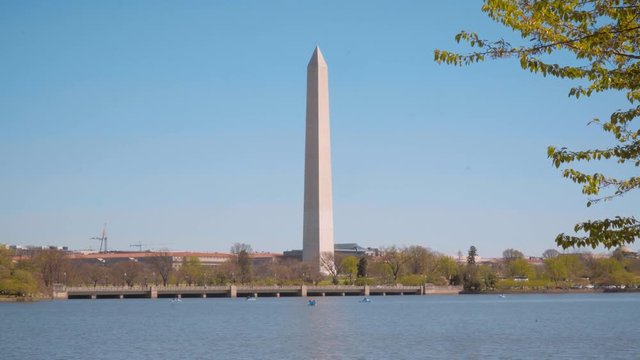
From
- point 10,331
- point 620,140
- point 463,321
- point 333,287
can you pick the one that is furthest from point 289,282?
point 620,140

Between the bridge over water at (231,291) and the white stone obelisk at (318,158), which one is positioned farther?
the bridge over water at (231,291)

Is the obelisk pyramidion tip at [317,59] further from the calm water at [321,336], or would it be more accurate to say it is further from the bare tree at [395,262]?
the bare tree at [395,262]

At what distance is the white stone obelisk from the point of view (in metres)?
101

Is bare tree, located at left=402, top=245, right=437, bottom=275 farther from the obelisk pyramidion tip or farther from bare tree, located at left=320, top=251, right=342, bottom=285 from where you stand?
the obelisk pyramidion tip

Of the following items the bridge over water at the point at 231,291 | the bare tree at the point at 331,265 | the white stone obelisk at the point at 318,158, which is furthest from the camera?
the bare tree at the point at 331,265

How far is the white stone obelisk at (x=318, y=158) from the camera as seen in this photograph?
100938 mm

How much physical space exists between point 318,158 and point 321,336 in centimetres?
5437

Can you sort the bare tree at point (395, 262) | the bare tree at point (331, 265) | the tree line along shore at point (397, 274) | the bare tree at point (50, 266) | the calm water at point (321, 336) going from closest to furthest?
the calm water at point (321, 336) → the bare tree at point (50, 266) → the bare tree at point (331, 265) → the tree line along shore at point (397, 274) → the bare tree at point (395, 262)

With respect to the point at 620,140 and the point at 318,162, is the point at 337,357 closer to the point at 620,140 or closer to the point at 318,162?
the point at 620,140

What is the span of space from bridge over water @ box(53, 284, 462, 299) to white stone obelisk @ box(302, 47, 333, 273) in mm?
16976

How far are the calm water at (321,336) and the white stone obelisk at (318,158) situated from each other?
3092 cm

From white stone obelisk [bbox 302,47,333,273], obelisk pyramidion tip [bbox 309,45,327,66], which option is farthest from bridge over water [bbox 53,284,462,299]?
obelisk pyramidion tip [bbox 309,45,327,66]

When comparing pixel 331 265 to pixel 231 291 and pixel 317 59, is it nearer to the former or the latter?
pixel 231 291

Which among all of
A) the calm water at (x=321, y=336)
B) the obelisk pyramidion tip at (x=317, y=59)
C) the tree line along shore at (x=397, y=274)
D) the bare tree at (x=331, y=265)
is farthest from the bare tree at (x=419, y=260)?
the calm water at (x=321, y=336)
